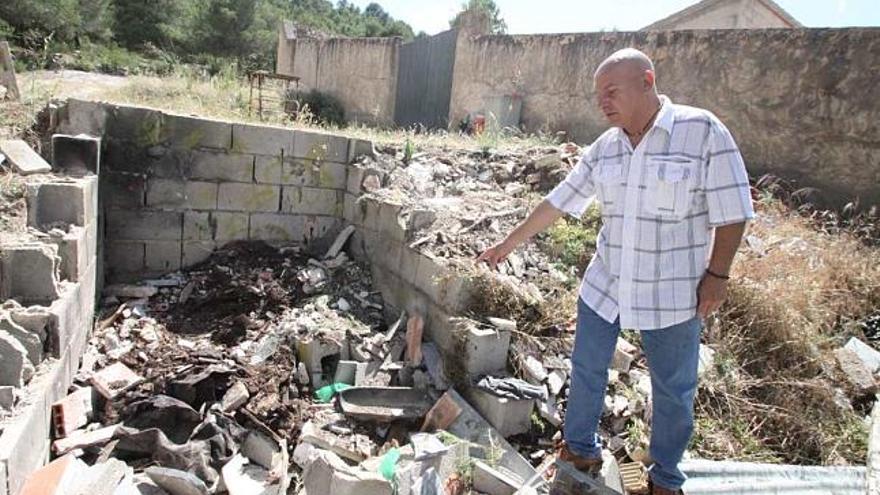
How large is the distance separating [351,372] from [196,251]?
2044mm

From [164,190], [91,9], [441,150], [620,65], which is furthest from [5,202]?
[91,9]

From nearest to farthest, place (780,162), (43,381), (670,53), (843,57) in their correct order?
(43,381)
(843,57)
(780,162)
(670,53)

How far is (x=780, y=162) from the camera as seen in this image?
5840 mm

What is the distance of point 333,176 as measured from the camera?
5.06 m

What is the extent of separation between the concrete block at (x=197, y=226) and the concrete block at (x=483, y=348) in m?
2.69

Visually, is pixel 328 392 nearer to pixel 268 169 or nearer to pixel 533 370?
pixel 533 370

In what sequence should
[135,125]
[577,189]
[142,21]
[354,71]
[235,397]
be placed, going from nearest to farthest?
[577,189]
[235,397]
[135,125]
[354,71]
[142,21]

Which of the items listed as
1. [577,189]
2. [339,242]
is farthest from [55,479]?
[339,242]

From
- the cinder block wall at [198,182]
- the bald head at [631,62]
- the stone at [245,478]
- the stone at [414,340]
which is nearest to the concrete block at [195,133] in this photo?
the cinder block wall at [198,182]

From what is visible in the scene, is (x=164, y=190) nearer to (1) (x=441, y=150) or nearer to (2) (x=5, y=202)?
(2) (x=5, y=202)

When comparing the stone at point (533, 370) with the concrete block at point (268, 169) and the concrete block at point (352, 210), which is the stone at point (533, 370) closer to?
the concrete block at point (352, 210)

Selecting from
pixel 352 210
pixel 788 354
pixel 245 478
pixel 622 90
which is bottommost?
pixel 245 478

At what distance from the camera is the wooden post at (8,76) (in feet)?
15.2

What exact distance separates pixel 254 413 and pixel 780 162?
5.61 meters
